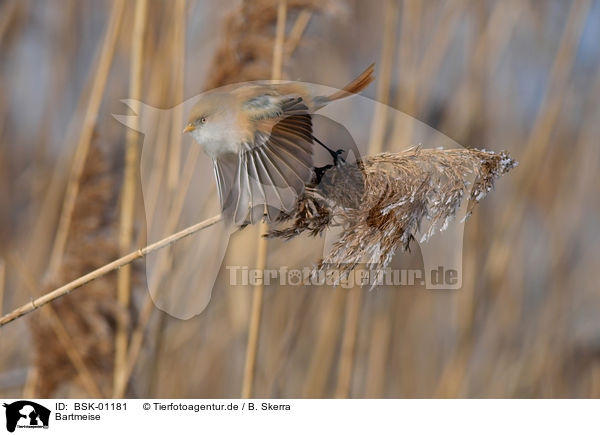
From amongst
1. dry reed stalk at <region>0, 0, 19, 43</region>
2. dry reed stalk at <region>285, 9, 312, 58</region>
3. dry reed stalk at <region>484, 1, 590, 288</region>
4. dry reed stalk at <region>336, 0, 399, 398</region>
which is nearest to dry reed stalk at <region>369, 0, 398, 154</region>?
dry reed stalk at <region>336, 0, 399, 398</region>

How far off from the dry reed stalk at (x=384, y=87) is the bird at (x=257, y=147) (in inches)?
13.6

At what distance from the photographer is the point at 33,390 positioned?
0.87 metres

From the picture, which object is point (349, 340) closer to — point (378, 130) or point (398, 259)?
point (398, 259)

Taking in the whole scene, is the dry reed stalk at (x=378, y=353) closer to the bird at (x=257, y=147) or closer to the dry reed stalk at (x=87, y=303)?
the dry reed stalk at (x=87, y=303)

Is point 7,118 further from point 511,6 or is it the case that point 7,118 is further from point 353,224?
point 511,6

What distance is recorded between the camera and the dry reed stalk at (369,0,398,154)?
849mm

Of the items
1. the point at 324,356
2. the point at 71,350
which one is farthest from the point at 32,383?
the point at 324,356

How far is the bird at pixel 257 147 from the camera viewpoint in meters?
0.50

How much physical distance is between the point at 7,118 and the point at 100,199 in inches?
23.9

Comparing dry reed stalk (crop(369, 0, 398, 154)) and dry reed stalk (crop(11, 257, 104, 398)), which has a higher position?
dry reed stalk (crop(369, 0, 398, 154))

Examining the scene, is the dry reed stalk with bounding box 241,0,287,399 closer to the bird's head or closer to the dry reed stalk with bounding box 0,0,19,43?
the bird's head
